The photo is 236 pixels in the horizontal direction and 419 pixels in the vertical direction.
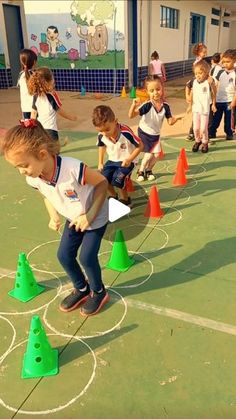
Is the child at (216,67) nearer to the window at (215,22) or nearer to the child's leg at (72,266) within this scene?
the child's leg at (72,266)

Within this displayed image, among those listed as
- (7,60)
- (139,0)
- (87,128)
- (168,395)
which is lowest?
(168,395)

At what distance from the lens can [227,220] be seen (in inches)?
167

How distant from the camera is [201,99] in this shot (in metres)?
6.37

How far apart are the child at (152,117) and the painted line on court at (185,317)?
2799 mm

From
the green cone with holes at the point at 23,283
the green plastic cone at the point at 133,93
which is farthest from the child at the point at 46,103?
the green plastic cone at the point at 133,93

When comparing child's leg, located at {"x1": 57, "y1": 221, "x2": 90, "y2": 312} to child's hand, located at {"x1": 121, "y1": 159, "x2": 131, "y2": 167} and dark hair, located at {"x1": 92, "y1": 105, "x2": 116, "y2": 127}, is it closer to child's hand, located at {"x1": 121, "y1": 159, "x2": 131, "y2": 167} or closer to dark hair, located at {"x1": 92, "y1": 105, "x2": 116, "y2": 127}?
dark hair, located at {"x1": 92, "y1": 105, "x2": 116, "y2": 127}

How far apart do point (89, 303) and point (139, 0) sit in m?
13.6

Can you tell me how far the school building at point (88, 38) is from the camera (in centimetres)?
1305

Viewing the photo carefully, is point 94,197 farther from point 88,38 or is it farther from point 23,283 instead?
point 88,38

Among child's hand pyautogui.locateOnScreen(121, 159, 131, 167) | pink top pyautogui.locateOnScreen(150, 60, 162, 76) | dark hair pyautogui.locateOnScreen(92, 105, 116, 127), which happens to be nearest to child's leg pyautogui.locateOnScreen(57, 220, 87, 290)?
dark hair pyautogui.locateOnScreen(92, 105, 116, 127)

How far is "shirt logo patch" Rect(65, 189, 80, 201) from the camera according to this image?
2332 millimetres

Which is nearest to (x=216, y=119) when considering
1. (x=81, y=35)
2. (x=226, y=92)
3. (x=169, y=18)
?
(x=226, y=92)

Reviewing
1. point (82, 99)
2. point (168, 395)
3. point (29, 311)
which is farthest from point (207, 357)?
point (82, 99)

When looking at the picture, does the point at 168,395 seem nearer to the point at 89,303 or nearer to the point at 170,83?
the point at 89,303
